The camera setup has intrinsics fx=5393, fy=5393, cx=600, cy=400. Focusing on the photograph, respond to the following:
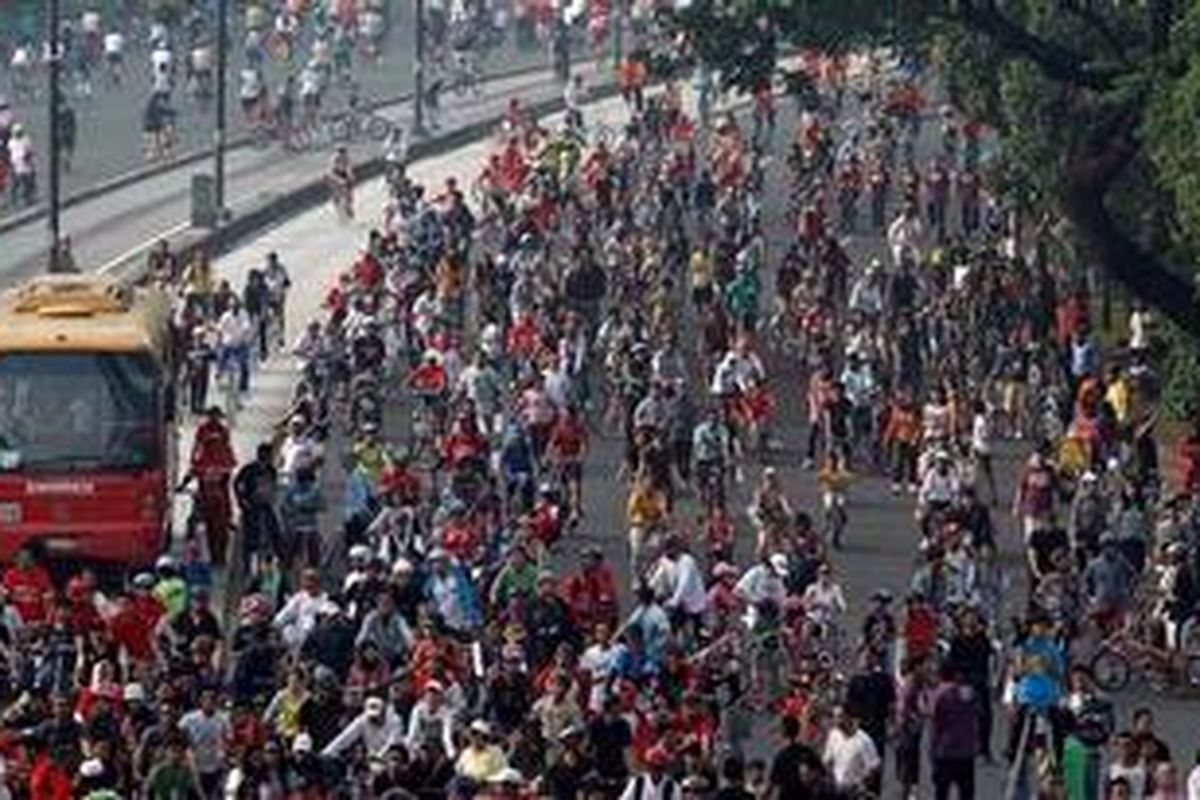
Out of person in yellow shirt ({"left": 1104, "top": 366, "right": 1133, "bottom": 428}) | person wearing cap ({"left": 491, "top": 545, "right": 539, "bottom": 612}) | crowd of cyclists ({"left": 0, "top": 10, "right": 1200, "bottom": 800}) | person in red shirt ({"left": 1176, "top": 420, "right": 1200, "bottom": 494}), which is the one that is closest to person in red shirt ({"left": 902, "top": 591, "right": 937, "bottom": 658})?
crowd of cyclists ({"left": 0, "top": 10, "right": 1200, "bottom": 800})

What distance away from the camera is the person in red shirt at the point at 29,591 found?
41094mm

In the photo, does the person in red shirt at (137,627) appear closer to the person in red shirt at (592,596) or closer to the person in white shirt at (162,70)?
the person in red shirt at (592,596)

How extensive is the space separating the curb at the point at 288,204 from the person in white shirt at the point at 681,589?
2543 centimetres

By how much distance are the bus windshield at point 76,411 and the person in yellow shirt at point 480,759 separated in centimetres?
1226

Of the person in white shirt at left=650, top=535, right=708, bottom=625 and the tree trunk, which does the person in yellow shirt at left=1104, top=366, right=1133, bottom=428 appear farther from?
the person in white shirt at left=650, top=535, right=708, bottom=625

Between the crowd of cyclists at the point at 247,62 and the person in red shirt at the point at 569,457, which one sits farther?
the crowd of cyclists at the point at 247,62

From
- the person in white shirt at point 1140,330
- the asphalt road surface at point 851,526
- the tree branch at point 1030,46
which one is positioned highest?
the tree branch at point 1030,46

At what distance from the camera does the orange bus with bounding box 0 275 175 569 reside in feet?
154

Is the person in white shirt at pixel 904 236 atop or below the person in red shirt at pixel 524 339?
atop

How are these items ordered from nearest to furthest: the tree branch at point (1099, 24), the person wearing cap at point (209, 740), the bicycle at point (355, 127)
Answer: the person wearing cap at point (209, 740) < the tree branch at point (1099, 24) < the bicycle at point (355, 127)

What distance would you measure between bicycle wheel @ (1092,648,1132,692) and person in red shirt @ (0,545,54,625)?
8351 millimetres

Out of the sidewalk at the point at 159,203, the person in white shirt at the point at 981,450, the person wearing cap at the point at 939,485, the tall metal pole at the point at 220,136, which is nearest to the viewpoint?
the person wearing cap at the point at 939,485

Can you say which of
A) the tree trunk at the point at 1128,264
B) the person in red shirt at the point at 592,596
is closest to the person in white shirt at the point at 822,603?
the person in red shirt at the point at 592,596

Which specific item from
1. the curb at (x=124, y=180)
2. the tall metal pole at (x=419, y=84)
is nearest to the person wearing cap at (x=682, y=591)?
the curb at (x=124, y=180)
